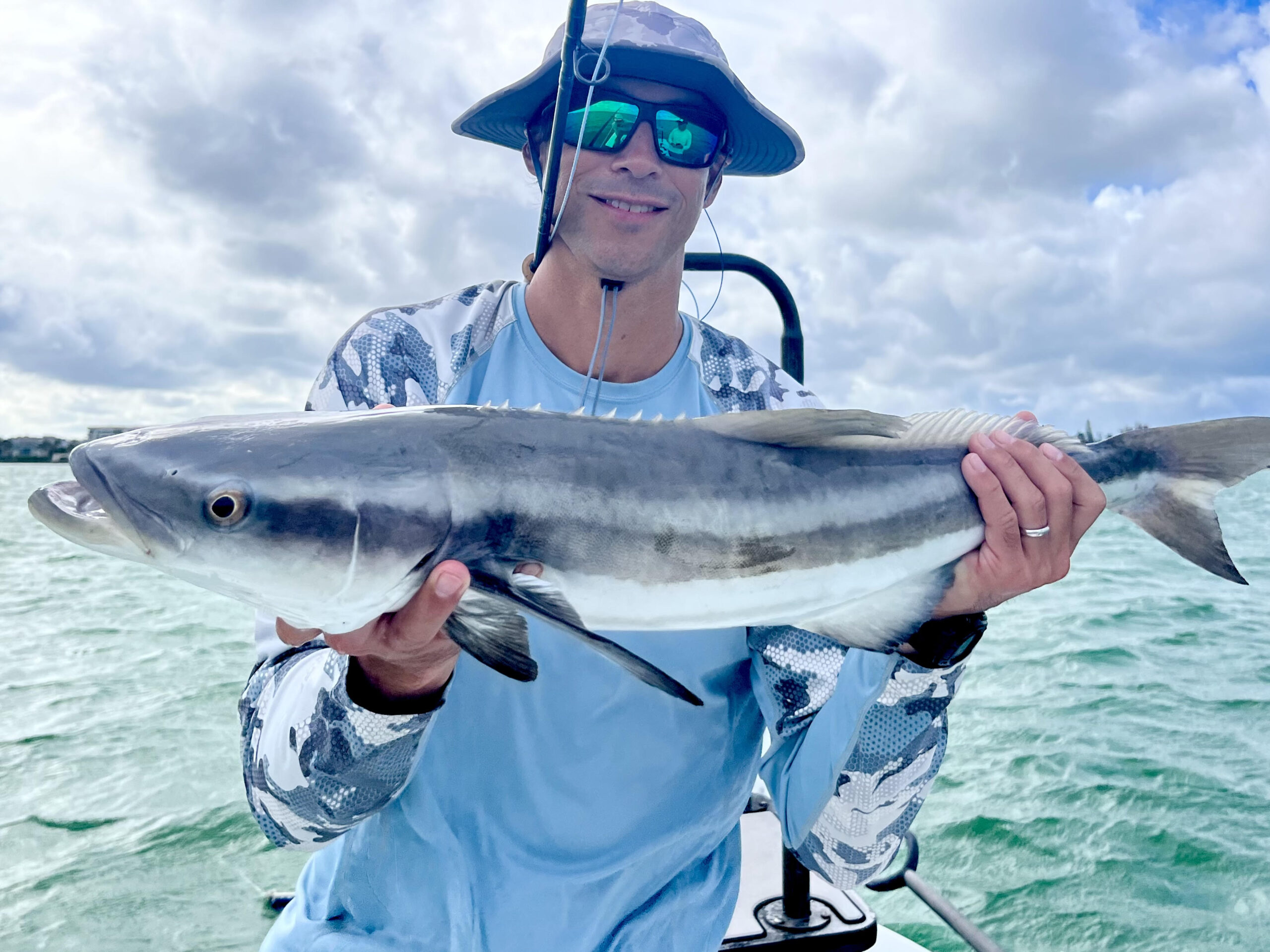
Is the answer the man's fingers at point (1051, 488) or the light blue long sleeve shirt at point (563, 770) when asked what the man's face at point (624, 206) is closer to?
the light blue long sleeve shirt at point (563, 770)

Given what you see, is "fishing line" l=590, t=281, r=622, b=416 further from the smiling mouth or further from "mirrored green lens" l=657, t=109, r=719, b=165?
"mirrored green lens" l=657, t=109, r=719, b=165

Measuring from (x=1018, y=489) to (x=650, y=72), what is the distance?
1.86 meters

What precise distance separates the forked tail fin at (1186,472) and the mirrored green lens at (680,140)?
1.59 m

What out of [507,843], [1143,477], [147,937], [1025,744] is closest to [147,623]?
[147,937]

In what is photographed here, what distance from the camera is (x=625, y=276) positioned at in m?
2.73

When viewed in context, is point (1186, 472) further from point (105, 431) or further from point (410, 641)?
point (105, 431)

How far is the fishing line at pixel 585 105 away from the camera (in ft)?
8.88

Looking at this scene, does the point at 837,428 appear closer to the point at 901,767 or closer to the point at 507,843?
the point at 901,767

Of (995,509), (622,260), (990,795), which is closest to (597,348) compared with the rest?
(622,260)

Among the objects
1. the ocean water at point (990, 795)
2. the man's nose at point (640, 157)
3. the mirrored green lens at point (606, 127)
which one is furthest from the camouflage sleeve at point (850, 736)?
the ocean water at point (990, 795)

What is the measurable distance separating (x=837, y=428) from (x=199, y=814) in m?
7.04

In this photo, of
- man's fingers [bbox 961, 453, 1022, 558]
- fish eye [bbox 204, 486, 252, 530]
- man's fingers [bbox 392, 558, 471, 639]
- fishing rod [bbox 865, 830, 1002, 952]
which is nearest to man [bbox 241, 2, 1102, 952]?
man's fingers [bbox 961, 453, 1022, 558]

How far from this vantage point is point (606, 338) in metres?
2.72

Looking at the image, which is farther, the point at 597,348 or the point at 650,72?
the point at 650,72
